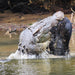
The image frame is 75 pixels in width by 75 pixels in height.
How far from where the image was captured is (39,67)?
21.5ft

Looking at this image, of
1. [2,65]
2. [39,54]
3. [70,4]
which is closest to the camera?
[2,65]

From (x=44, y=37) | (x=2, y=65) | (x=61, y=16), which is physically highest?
(x=61, y=16)

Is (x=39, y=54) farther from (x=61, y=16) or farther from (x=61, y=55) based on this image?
(x=61, y=16)

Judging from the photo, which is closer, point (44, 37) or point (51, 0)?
point (44, 37)

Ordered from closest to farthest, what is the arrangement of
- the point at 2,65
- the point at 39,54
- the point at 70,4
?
the point at 2,65 < the point at 39,54 < the point at 70,4

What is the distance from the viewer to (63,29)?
286 inches

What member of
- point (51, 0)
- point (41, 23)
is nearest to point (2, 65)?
point (41, 23)

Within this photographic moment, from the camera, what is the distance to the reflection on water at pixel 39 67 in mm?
6113

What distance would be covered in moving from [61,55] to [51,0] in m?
11.9

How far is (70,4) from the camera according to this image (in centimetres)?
1906

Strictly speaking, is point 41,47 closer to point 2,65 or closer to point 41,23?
point 41,23

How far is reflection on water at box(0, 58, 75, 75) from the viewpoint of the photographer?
20.1 ft

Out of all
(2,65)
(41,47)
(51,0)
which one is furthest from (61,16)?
(51,0)

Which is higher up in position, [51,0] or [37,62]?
[51,0]
